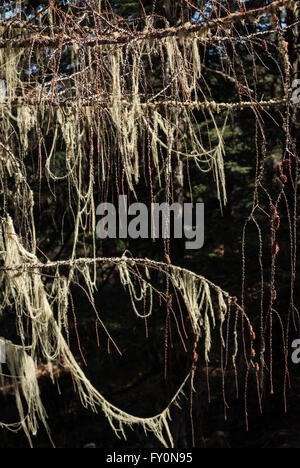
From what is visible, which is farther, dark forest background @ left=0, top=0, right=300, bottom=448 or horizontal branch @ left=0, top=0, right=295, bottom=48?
dark forest background @ left=0, top=0, right=300, bottom=448

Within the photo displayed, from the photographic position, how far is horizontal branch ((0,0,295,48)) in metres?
1.91

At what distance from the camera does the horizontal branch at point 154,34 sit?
6.25 feet

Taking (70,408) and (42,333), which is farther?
(70,408)

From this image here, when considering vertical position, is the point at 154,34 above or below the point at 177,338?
above

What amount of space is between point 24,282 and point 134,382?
663cm

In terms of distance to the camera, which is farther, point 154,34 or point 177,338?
point 177,338

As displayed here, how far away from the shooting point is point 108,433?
8.30 m

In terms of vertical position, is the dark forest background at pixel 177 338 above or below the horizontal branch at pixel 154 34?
below

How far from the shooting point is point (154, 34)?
2215mm

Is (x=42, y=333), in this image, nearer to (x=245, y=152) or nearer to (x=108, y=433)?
(x=245, y=152)

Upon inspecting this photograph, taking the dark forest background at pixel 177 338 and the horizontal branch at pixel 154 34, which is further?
the dark forest background at pixel 177 338
